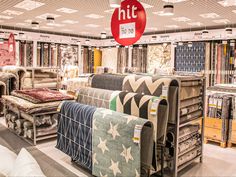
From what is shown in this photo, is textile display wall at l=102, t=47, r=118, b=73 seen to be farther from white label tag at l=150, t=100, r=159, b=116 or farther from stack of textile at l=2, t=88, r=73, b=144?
white label tag at l=150, t=100, r=159, b=116

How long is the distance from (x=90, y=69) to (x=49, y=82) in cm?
736

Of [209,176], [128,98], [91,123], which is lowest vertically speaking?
[209,176]

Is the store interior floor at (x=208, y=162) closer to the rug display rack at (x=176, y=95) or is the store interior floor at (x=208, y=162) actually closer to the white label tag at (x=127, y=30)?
the rug display rack at (x=176, y=95)

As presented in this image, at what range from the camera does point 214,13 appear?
22.7 ft

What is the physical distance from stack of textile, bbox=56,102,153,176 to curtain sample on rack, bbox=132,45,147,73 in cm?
828

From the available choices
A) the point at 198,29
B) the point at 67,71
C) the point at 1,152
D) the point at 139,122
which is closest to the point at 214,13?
the point at 198,29

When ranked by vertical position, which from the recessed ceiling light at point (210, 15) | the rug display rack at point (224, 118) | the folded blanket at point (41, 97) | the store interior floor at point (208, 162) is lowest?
the store interior floor at point (208, 162)

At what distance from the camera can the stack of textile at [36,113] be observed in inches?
164

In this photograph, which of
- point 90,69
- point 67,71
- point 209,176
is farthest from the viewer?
point 90,69

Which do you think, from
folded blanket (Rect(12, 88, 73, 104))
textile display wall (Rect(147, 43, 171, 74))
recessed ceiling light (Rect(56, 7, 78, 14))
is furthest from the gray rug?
textile display wall (Rect(147, 43, 171, 74))

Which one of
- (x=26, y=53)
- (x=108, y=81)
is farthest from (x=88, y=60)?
(x=108, y=81)

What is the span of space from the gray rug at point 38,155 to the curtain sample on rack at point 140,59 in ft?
23.8

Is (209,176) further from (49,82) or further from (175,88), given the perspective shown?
(49,82)

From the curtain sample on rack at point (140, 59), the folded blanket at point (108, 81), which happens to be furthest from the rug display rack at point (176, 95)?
the curtain sample on rack at point (140, 59)
